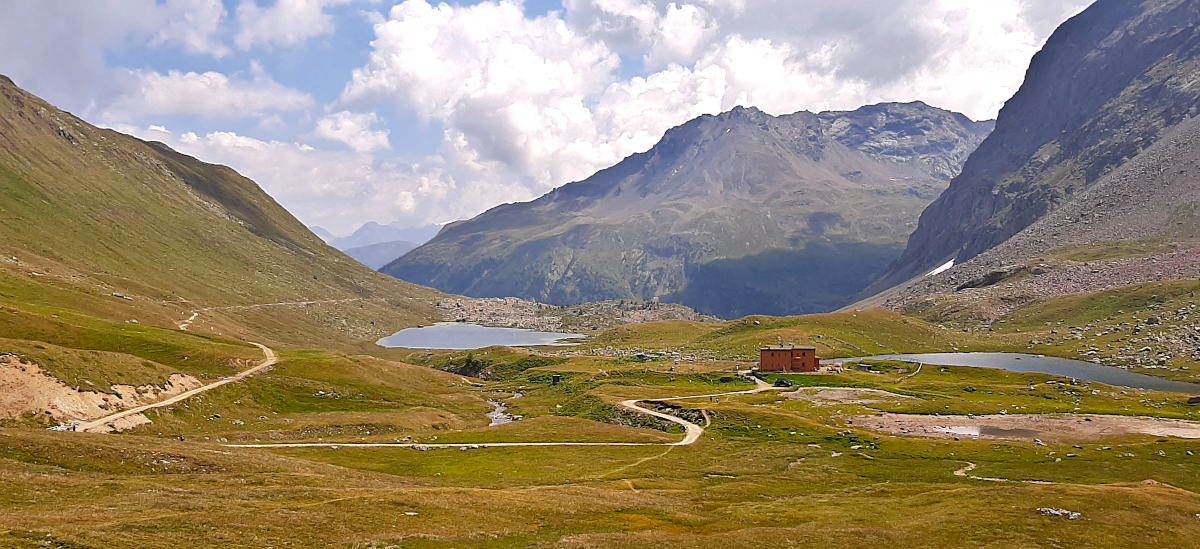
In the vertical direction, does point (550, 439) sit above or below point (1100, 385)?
below

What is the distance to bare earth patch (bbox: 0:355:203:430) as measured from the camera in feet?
250

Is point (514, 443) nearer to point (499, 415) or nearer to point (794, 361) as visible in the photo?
point (499, 415)

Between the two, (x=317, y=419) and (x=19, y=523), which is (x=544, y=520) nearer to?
(x=19, y=523)

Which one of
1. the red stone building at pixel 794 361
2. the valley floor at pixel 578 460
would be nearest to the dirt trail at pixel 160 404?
the valley floor at pixel 578 460

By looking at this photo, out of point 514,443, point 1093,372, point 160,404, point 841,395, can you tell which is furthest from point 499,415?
point 1093,372

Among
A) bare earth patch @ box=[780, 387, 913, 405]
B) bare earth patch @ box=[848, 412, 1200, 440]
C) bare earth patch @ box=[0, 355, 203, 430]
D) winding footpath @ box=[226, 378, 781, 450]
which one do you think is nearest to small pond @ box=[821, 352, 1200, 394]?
bare earth patch @ box=[780, 387, 913, 405]

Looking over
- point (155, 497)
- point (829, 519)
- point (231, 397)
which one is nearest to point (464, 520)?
point (155, 497)

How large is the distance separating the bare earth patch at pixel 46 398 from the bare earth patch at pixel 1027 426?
3945 inches

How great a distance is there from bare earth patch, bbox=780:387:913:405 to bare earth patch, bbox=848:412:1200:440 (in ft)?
47.2

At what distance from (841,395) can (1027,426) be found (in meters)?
36.3

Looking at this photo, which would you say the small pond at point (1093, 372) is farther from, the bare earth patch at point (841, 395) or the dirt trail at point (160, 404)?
the dirt trail at point (160, 404)

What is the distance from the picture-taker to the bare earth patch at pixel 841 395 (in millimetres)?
125706

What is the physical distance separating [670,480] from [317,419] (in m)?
58.1

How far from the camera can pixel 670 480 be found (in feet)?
234
